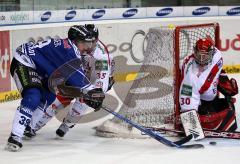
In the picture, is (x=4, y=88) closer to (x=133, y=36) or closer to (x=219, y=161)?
(x=133, y=36)

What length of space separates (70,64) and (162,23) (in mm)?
4576

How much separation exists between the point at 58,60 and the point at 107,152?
2.44ft

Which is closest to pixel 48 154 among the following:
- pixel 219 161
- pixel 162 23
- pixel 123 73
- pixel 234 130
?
pixel 219 161

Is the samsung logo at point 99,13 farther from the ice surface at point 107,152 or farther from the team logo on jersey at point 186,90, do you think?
the team logo on jersey at point 186,90

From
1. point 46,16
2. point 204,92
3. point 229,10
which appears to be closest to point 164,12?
point 229,10

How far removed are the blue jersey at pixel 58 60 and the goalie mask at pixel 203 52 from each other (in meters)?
0.96

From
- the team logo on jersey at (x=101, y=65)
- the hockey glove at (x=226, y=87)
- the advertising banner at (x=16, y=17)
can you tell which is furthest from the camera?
the advertising banner at (x=16, y=17)

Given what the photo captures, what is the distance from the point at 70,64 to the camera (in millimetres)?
4164

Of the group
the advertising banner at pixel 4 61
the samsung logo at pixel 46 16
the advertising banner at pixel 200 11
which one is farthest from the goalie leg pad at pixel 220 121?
the advertising banner at pixel 200 11

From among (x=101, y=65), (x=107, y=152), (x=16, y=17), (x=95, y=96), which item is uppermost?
(x=16, y=17)

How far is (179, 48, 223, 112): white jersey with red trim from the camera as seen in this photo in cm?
456

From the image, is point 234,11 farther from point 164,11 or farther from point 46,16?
point 46,16

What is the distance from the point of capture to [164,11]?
8.84m

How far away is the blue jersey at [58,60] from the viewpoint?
412 centimetres
